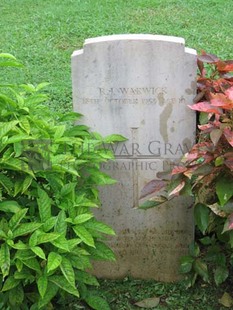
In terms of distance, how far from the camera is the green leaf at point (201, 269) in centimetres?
356

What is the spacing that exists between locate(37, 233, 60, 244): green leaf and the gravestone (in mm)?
857

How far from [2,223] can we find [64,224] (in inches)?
11.0

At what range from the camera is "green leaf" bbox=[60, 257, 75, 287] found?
2.78 meters

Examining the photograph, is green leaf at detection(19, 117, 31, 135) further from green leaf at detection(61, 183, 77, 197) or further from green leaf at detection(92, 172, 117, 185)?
green leaf at detection(92, 172, 117, 185)

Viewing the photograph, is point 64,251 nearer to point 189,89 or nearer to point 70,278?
point 70,278

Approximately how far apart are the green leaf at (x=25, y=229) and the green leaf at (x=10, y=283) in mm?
208

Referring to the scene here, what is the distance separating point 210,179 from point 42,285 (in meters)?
0.94

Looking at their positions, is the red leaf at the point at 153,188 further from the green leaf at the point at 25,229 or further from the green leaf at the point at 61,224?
the green leaf at the point at 25,229

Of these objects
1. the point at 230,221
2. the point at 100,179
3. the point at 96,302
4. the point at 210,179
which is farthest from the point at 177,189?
the point at 96,302

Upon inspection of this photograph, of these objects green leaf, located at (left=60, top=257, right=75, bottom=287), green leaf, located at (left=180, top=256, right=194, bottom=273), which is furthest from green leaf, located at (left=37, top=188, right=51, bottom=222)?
green leaf, located at (left=180, top=256, right=194, bottom=273)

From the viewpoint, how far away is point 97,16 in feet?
25.4

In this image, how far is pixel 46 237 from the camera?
280cm

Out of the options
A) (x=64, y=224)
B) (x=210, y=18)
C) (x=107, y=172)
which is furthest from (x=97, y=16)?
(x=64, y=224)

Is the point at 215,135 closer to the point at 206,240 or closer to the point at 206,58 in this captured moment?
the point at 206,58
